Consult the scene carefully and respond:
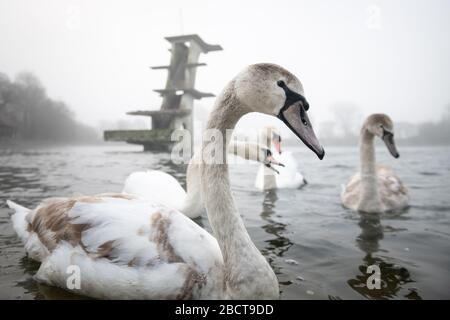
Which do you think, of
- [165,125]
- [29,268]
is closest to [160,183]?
[29,268]

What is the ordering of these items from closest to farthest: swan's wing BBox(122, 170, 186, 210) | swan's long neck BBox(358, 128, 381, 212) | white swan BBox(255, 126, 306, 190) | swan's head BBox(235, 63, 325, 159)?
1. swan's head BBox(235, 63, 325, 159)
2. swan's wing BBox(122, 170, 186, 210)
3. swan's long neck BBox(358, 128, 381, 212)
4. white swan BBox(255, 126, 306, 190)

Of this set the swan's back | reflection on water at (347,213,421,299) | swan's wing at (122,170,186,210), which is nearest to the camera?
reflection on water at (347,213,421,299)

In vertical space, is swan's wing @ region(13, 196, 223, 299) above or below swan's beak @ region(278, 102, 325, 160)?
below

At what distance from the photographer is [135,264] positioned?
250 cm

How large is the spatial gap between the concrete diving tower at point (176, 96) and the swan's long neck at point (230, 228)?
15.8 metres

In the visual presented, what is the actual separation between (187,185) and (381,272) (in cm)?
284

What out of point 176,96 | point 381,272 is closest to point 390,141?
point 381,272

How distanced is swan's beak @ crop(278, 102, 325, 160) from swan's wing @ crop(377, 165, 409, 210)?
4712 millimetres

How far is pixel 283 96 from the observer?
228 cm

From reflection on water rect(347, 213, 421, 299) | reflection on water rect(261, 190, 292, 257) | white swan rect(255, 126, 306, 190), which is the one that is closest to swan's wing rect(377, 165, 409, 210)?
reflection on water rect(347, 213, 421, 299)

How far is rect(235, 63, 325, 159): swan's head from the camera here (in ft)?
7.39

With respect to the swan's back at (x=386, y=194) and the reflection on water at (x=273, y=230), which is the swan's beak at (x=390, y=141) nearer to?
the swan's back at (x=386, y=194)

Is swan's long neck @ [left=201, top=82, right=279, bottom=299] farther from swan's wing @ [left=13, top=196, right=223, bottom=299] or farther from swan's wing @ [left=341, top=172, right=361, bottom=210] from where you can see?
swan's wing @ [left=341, top=172, right=361, bottom=210]
